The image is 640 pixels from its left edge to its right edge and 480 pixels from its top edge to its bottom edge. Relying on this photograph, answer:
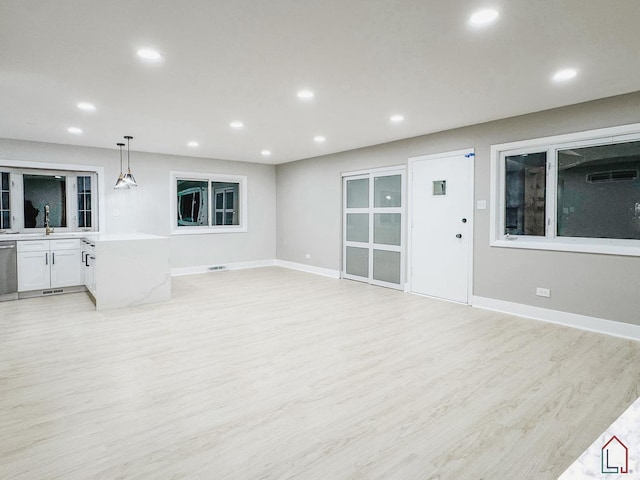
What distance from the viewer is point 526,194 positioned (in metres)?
4.66

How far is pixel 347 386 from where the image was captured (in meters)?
2.74

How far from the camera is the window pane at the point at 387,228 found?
623cm

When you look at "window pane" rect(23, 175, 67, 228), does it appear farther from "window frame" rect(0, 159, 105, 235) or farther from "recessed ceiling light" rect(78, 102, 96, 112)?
"recessed ceiling light" rect(78, 102, 96, 112)

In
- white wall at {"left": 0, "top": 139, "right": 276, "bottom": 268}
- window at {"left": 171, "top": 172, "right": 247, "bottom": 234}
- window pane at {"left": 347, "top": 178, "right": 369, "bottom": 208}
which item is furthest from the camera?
window at {"left": 171, "top": 172, "right": 247, "bottom": 234}

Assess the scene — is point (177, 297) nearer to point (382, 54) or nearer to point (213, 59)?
point (213, 59)

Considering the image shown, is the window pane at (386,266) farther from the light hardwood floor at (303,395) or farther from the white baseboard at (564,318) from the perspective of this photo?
the light hardwood floor at (303,395)

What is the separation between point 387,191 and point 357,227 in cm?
100

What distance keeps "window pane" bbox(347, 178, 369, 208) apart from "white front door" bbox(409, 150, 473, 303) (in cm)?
117

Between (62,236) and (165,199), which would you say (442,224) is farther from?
(62,236)

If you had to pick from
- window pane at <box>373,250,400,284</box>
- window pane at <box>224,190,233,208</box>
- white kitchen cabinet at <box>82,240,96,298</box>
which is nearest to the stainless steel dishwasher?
white kitchen cabinet at <box>82,240,96,298</box>

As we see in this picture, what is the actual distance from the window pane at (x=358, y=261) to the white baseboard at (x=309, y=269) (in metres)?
0.31

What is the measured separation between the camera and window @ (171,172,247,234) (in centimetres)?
775

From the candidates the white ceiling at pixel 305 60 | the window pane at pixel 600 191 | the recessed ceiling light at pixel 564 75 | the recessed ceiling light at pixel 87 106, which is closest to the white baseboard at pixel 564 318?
the window pane at pixel 600 191

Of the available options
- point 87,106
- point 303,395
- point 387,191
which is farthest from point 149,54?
point 387,191
